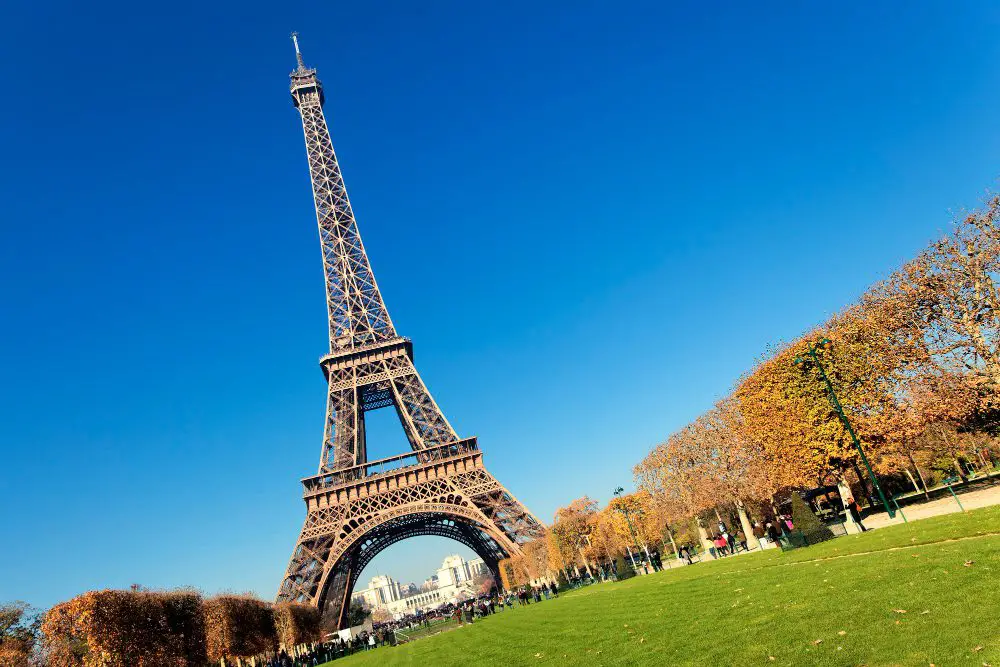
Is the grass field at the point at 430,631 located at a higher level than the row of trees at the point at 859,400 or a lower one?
lower

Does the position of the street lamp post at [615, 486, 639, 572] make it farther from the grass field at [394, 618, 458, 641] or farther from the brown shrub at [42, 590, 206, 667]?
the brown shrub at [42, 590, 206, 667]

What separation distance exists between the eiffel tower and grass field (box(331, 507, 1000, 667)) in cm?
2943

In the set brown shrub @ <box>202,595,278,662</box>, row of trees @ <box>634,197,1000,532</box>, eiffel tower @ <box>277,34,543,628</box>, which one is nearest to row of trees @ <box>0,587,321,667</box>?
brown shrub @ <box>202,595,278,662</box>

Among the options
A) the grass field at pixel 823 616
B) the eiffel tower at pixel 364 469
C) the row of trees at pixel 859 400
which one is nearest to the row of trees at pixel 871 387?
the row of trees at pixel 859 400

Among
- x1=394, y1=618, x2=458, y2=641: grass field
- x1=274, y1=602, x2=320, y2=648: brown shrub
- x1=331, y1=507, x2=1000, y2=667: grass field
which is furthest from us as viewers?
x1=274, y1=602, x2=320, y2=648: brown shrub

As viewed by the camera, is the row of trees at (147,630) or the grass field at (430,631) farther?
the grass field at (430,631)

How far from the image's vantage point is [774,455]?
38.2m

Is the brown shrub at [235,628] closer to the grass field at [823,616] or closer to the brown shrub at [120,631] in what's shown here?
the brown shrub at [120,631]

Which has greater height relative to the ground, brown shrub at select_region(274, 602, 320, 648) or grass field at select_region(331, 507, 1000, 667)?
brown shrub at select_region(274, 602, 320, 648)

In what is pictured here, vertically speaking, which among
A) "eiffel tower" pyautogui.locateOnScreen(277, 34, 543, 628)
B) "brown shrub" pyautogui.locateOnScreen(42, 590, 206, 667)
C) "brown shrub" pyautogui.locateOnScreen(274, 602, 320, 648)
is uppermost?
"eiffel tower" pyautogui.locateOnScreen(277, 34, 543, 628)

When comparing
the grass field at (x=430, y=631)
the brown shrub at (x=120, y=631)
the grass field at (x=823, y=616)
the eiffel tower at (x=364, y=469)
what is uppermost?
the eiffel tower at (x=364, y=469)

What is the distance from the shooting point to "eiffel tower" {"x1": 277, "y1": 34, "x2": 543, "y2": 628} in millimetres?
49719

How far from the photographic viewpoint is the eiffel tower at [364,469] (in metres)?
49.7

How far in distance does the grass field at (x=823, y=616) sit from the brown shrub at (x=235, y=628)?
20589mm
